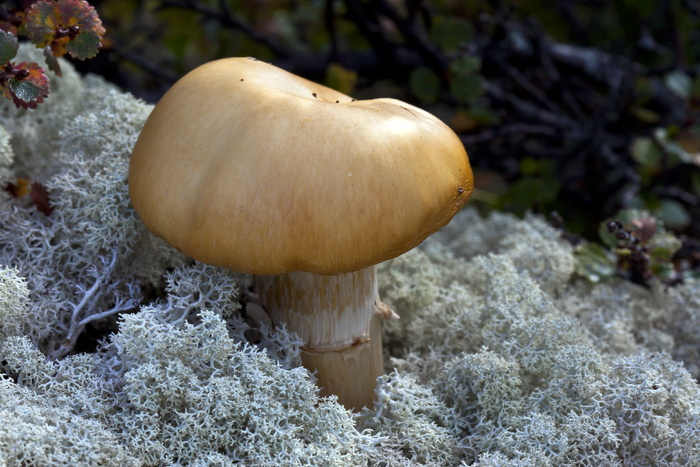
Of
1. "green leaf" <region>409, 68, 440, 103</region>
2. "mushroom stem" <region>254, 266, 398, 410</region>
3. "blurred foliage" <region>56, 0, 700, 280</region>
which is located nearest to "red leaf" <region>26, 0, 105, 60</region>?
"mushroom stem" <region>254, 266, 398, 410</region>

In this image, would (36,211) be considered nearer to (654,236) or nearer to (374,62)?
(374,62)

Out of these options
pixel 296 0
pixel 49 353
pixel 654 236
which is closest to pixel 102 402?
pixel 49 353

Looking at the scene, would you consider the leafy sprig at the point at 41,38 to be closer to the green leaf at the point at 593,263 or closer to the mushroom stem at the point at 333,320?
the mushroom stem at the point at 333,320

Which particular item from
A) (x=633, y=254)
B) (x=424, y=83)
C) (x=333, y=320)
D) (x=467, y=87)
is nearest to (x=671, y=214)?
(x=633, y=254)

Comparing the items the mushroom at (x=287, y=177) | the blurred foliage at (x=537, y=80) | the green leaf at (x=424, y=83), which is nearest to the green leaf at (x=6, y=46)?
the mushroom at (x=287, y=177)

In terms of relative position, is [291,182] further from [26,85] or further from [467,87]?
[467,87]

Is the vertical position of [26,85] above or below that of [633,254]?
above

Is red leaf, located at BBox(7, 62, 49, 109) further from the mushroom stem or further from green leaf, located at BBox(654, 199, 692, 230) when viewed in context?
green leaf, located at BBox(654, 199, 692, 230)
